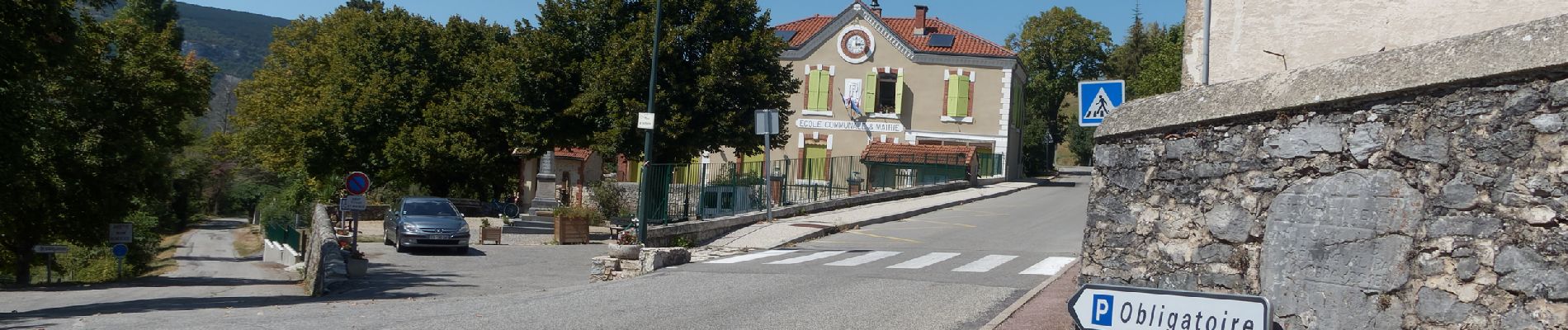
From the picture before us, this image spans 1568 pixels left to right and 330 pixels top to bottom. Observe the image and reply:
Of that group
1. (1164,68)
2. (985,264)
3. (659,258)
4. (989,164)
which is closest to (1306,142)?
(985,264)

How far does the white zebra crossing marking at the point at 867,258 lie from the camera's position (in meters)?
15.5

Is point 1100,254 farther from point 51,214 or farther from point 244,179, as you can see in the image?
point 244,179

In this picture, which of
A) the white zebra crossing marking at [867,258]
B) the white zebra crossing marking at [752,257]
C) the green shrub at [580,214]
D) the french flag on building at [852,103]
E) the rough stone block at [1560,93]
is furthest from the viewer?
the french flag on building at [852,103]

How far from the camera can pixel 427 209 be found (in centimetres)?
2484

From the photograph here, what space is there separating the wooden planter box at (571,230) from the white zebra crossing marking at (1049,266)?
13.5 meters

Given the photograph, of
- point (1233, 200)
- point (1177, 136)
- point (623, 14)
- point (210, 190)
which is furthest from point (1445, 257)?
point (210, 190)

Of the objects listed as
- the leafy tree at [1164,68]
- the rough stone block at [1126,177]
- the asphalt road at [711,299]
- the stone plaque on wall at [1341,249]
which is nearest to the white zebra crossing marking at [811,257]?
the asphalt road at [711,299]

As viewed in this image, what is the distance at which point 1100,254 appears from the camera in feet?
21.1

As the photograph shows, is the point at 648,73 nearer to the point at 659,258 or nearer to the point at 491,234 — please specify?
the point at 491,234

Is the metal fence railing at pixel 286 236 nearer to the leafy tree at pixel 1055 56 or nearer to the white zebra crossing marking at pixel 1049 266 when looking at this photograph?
the white zebra crossing marking at pixel 1049 266

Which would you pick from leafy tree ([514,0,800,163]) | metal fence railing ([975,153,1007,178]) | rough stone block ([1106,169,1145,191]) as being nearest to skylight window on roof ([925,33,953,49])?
metal fence railing ([975,153,1007,178])

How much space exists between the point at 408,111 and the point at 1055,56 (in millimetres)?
40237

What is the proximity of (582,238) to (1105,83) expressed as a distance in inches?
697

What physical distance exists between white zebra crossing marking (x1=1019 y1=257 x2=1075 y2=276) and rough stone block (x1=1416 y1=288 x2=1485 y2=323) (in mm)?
8544
